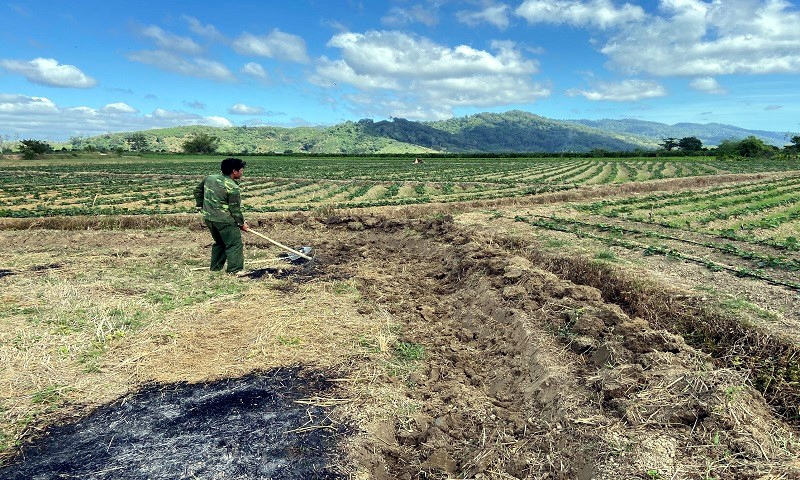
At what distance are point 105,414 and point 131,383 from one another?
530mm

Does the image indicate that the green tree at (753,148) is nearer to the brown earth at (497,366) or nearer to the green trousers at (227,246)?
the brown earth at (497,366)

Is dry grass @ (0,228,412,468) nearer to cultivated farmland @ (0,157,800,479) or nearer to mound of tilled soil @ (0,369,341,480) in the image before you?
cultivated farmland @ (0,157,800,479)

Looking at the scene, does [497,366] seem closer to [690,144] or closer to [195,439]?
[195,439]

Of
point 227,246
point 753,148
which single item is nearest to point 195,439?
point 227,246

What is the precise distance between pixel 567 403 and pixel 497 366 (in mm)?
1264

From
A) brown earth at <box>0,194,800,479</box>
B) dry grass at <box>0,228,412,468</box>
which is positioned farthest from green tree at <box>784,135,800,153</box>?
dry grass at <box>0,228,412,468</box>

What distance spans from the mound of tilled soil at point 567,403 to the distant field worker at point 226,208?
11.6 ft

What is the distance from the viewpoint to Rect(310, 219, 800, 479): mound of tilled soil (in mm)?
3479

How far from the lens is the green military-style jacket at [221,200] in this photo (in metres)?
8.35

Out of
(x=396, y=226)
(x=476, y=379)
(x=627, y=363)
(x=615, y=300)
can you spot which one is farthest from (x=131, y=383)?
(x=396, y=226)

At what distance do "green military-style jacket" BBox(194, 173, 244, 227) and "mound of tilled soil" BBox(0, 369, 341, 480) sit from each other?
410cm

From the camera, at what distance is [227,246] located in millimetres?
8641

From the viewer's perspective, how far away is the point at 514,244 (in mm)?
10242

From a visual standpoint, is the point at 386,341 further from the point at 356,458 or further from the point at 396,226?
the point at 396,226
